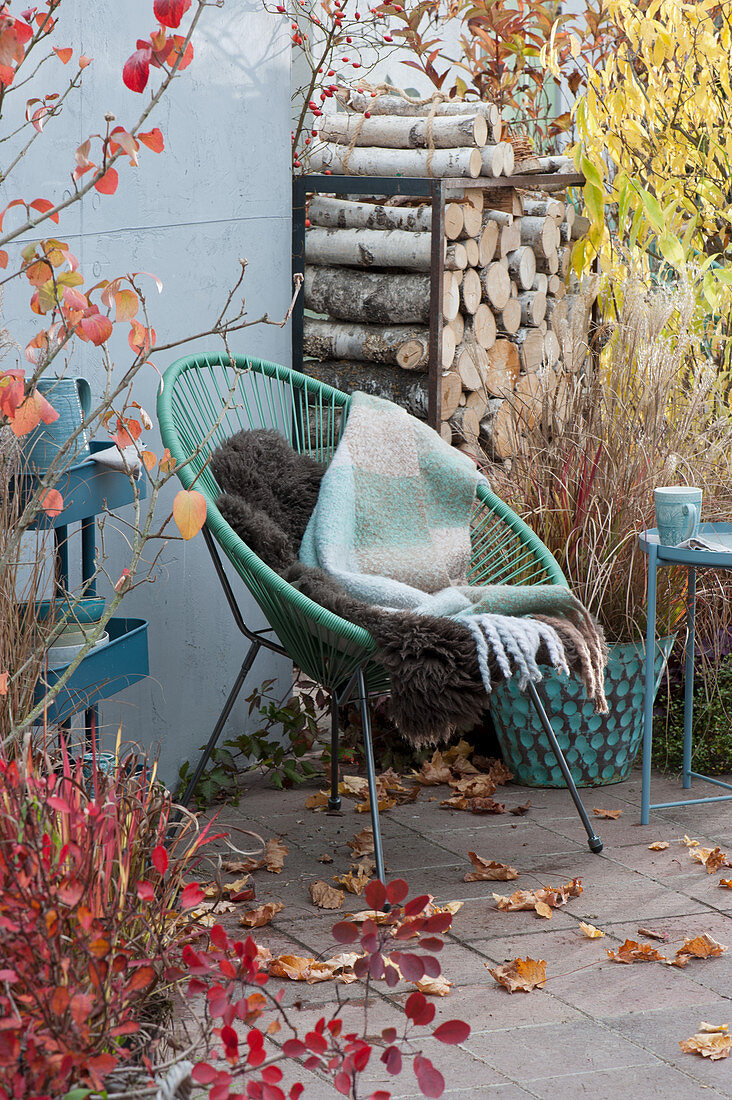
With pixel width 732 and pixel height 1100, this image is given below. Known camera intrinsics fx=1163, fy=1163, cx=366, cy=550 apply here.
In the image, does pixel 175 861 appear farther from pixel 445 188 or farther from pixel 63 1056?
pixel 445 188

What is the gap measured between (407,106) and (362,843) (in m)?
2.63

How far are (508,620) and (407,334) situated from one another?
58.0 inches

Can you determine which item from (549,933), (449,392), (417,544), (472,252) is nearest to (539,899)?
(549,933)

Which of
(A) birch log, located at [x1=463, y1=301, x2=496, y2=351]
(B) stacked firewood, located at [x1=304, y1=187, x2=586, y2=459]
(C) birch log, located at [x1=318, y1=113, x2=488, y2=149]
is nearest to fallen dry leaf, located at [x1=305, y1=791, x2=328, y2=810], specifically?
(B) stacked firewood, located at [x1=304, y1=187, x2=586, y2=459]

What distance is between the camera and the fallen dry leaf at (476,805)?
10.1ft

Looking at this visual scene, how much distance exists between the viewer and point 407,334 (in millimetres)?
3758

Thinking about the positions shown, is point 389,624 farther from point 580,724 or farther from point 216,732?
point 580,724

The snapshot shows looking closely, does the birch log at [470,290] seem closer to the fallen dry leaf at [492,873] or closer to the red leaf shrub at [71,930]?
the fallen dry leaf at [492,873]

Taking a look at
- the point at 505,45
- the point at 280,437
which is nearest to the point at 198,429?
the point at 280,437

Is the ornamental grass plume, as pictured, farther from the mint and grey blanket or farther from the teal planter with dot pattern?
the mint and grey blanket

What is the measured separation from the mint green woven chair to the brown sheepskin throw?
0.17ft

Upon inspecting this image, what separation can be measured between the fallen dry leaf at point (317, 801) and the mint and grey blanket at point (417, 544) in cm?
64

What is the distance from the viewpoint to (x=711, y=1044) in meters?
2.00

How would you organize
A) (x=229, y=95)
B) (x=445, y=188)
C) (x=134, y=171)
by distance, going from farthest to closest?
(x=445, y=188) → (x=229, y=95) → (x=134, y=171)
